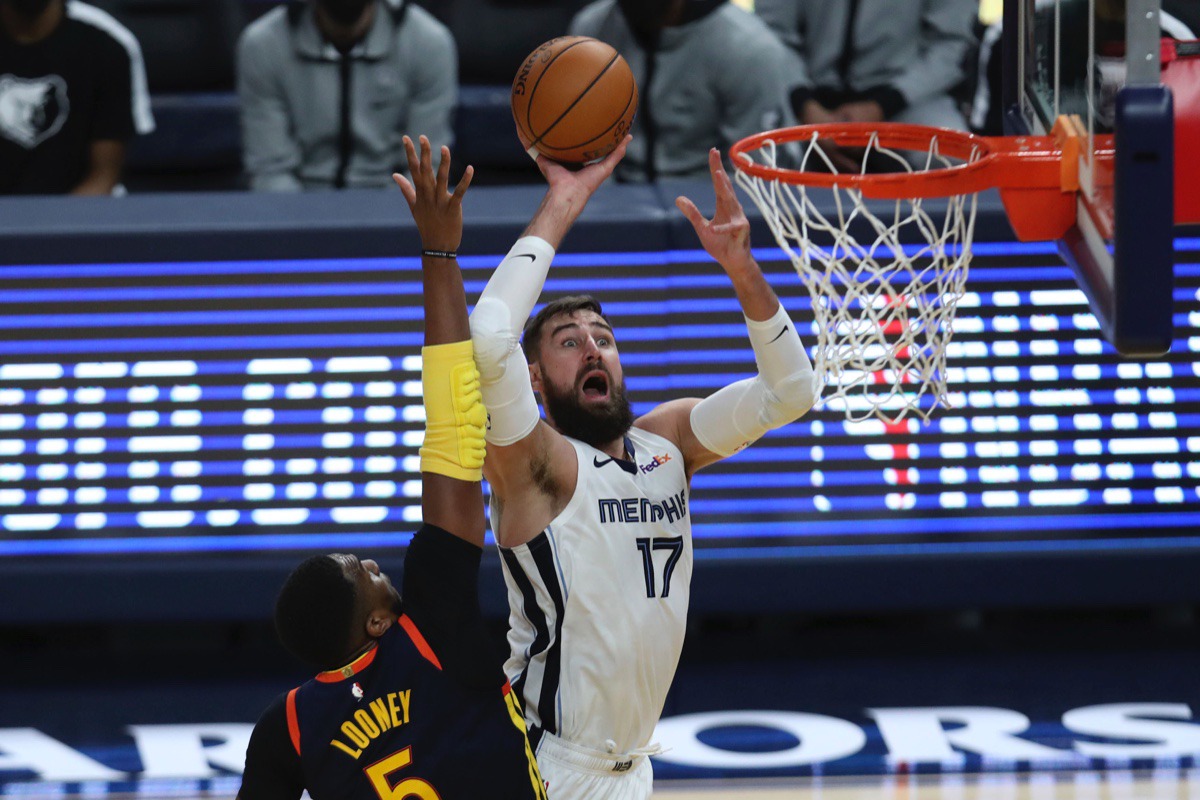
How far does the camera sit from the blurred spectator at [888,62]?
6793 mm

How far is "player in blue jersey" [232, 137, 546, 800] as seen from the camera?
124 inches

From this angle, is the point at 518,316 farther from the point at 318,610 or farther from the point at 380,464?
the point at 380,464

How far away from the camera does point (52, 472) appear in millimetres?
6367

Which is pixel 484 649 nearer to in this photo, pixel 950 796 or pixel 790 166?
pixel 950 796

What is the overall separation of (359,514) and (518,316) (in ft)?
10.2

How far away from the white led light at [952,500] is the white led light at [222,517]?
2.81 meters

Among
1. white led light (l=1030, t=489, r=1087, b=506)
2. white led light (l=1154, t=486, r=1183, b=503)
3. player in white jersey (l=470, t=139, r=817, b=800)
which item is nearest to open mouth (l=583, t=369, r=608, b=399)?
player in white jersey (l=470, t=139, r=817, b=800)

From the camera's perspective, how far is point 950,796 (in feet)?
16.9

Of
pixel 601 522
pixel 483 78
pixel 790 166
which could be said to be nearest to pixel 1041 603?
pixel 790 166

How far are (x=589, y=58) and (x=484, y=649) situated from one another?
1483mm

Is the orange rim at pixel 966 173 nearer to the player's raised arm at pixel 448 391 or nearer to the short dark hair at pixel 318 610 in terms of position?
the player's raised arm at pixel 448 391

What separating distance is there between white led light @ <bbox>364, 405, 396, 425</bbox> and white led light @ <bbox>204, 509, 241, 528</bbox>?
0.65 metres

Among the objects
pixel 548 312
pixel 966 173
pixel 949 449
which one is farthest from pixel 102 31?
pixel 966 173

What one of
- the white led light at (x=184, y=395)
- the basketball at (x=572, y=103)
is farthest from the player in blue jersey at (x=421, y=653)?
the white led light at (x=184, y=395)
